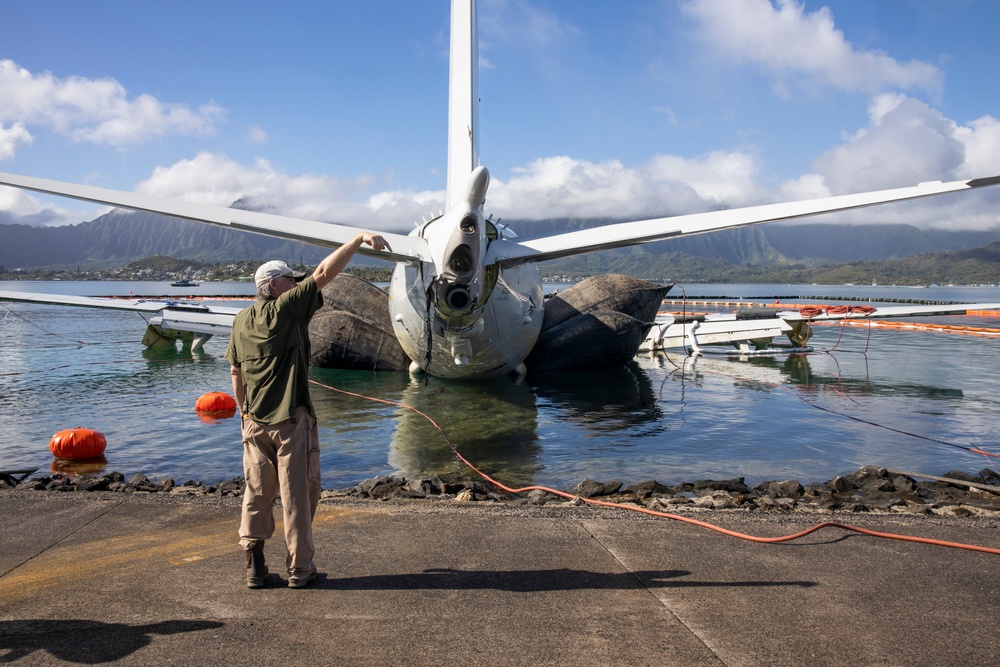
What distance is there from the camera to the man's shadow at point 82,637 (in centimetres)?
400

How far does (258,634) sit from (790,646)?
324cm

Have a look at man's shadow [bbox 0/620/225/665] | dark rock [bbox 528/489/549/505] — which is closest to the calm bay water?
dark rock [bbox 528/489/549/505]

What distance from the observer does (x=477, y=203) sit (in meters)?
11.4

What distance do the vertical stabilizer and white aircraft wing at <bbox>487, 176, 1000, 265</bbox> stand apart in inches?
163

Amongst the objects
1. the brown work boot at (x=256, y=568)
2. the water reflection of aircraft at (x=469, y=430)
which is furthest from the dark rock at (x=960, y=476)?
the brown work boot at (x=256, y=568)

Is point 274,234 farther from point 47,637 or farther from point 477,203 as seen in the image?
point 47,637

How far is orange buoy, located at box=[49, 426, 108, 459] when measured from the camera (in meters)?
11.4

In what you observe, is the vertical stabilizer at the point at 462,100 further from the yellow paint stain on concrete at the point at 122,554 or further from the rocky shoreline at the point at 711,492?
the yellow paint stain on concrete at the point at 122,554

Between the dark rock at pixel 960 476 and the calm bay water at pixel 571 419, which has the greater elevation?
the dark rock at pixel 960 476

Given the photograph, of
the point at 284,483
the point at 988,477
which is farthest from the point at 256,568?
the point at 988,477

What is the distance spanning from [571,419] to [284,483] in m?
11.1

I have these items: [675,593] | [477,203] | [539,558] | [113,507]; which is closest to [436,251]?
[477,203]

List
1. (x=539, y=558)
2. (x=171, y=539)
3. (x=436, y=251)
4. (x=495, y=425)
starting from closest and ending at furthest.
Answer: (x=539, y=558) < (x=171, y=539) < (x=436, y=251) < (x=495, y=425)

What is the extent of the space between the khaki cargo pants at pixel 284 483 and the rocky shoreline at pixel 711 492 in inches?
98.5
